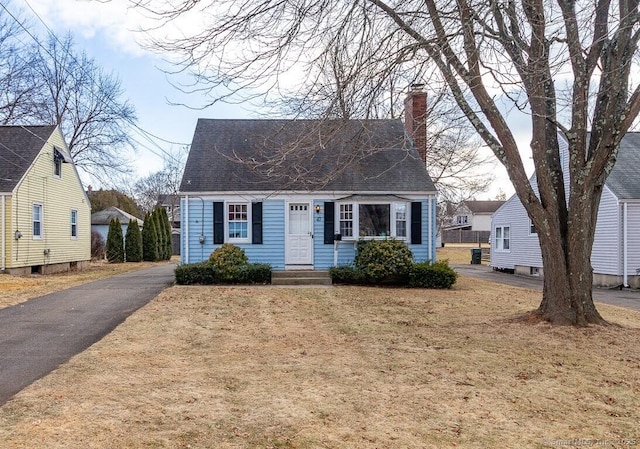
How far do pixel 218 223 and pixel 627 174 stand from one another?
14.2 meters

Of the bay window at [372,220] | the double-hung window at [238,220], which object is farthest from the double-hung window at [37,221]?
the bay window at [372,220]

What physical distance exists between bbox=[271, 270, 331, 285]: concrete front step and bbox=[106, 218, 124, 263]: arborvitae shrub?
52.2 feet

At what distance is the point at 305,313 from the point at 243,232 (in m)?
6.63

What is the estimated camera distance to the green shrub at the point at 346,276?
45.6 feet

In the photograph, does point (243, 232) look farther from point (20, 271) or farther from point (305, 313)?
point (20, 271)

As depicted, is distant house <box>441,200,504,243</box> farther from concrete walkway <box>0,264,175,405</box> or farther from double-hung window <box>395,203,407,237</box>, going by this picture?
concrete walkway <box>0,264,175,405</box>

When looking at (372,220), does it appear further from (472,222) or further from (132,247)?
(472,222)

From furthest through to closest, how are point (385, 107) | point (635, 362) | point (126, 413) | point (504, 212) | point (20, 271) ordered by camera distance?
1. point (504, 212)
2. point (20, 271)
3. point (385, 107)
4. point (635, 362)
5. point (126, 413)

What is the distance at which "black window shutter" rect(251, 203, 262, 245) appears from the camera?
14992 millimetres

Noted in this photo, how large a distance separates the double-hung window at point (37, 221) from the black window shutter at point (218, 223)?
806 centimetres

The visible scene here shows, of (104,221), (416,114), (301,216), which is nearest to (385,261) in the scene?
(301,216)

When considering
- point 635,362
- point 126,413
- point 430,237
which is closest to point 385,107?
point 635,362

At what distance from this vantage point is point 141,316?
8477 millimetres

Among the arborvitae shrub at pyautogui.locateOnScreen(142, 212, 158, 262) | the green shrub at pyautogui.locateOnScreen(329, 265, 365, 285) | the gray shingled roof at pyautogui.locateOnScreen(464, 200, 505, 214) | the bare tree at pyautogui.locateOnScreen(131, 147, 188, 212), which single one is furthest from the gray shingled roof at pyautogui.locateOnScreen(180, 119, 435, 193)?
the gray shingled roof at pyautogui.locateOnScreen(464, 200, 505, 214)
